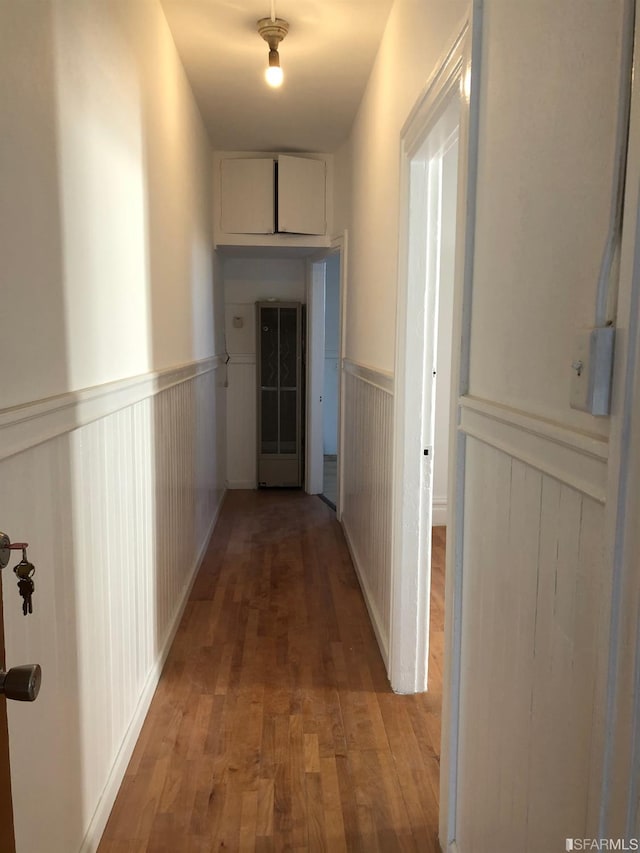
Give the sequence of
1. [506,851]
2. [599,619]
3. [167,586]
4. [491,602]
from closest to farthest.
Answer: [599,619] → [506,851] → [491,602] → [167,586]

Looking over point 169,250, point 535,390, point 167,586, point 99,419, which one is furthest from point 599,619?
point 169,250

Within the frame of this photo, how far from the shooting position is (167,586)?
2.79 metres

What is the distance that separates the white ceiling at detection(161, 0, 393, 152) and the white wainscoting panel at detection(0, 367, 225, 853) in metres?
1.54

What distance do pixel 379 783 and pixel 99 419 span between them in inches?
52.5

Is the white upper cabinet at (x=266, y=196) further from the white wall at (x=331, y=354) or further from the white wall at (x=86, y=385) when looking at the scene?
the white wall at (x=331, y=354)

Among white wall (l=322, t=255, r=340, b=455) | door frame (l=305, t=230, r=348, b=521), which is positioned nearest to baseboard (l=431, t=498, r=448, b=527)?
door frame (l=305, t=230, r=348, b=521)

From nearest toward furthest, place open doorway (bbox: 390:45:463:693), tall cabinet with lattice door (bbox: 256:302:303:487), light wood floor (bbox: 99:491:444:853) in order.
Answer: light wood floor (bbox: 99:491:444:853) < open doorway (bbox: 390:45:463:693) < tall cabinet with lattice door (bbox: 256:302:303:487)

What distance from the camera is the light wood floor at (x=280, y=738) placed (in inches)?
70.5

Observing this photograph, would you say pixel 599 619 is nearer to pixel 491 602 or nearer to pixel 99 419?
pixel 491 602

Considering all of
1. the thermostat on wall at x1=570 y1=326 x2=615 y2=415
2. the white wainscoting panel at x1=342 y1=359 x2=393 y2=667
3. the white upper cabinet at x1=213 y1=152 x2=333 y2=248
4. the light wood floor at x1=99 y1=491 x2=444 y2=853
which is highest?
the white upper cabinet at x1=213 y1=152 x2=333 y2=248

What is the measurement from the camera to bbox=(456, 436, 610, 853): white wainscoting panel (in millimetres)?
889

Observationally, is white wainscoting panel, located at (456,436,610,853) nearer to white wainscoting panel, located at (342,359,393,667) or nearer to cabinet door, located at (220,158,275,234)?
white wainscoting panel, located at (342,359,393,667)

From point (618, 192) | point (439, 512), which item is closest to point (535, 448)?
point (618, 192)

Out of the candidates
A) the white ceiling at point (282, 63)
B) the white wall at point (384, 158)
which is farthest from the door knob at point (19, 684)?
→ the white ceiling at point (282, 63)
